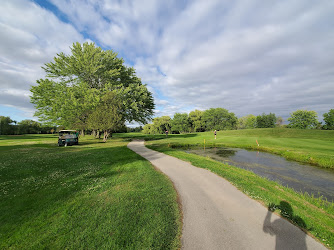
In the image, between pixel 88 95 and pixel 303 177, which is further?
pixel 88 95

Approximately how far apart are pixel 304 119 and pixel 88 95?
92.6m

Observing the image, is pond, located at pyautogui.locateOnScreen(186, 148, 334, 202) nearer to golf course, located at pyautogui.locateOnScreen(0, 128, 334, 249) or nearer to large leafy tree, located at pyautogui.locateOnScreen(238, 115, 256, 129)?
golf course, located at pyautogui.locateOnScreen(0, 128, 334, 249)

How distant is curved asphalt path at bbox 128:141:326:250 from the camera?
3.01m

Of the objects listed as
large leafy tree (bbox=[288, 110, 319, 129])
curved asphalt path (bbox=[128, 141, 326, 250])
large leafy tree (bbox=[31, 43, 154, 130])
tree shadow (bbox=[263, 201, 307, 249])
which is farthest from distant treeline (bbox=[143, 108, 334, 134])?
tree shadow (bbox=[263, 201, 307, 249])

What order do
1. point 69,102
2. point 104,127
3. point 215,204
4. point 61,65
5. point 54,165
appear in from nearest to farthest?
point 215,204 < point 54,165 < point 104,127 < point 69,102 < point 61,65

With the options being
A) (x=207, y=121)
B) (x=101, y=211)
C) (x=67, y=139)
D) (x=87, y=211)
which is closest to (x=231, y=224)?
(x=101, y=211)

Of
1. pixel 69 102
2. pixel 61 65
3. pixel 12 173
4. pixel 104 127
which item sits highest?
pixel 61 65

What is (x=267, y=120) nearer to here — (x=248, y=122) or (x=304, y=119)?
(x=304, y=119)

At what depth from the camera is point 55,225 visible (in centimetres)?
331

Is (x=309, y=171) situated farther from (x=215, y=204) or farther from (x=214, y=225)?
(x=214, y=225)

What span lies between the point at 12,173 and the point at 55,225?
6.30 meters

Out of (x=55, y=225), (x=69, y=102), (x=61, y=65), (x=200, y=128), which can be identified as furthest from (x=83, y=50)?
(x=200, y=128)

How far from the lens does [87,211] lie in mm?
3914

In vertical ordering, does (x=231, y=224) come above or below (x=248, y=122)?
below
